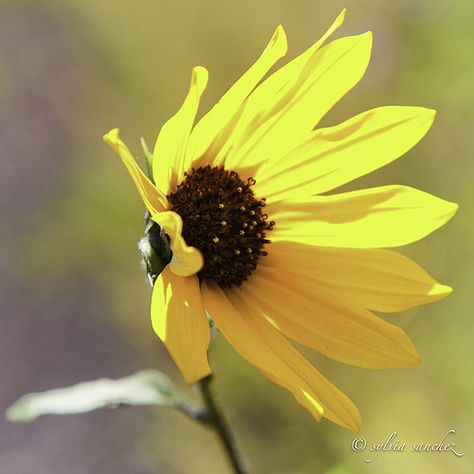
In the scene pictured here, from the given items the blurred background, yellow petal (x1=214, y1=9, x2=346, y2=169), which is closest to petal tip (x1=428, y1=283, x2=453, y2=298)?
yellow petal (x1=214, y1=9, x2=346, y2=169)

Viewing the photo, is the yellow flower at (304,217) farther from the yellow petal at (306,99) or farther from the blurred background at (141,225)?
the blurred background at (141,225)

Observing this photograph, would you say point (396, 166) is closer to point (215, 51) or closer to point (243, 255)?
point (215, 51)

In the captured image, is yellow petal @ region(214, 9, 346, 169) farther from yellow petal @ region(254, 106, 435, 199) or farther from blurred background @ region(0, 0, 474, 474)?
blurred background @ region(0, 0, 474, 474)

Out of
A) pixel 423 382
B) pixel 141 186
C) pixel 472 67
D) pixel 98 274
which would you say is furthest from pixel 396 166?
pixel 141 186

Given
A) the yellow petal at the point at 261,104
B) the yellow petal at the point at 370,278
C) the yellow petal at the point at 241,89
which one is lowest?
the yellow petal at the point at 370,278

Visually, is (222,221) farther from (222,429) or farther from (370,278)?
(222,429)

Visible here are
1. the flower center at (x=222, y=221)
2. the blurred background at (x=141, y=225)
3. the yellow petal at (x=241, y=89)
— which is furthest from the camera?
the blurred background at (x=141, y=225)

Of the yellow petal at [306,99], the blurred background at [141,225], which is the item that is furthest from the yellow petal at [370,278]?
the blurred background at [141,225]
